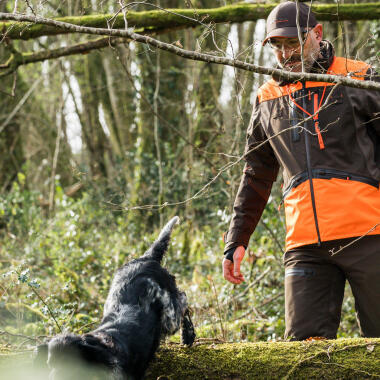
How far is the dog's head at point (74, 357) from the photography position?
2.52 meters

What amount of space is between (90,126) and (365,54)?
Answer: 8.07 meters

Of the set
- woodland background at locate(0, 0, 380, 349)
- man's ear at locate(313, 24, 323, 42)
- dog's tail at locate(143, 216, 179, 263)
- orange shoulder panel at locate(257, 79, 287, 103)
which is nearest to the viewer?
man's ear at locate(313, 24, 323, 42)

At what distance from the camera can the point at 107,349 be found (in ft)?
9.02

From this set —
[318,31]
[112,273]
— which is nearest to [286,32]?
[318,31]

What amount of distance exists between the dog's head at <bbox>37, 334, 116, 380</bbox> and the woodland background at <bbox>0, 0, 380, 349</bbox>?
103 centimetres

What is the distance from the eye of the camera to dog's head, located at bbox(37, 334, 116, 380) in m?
2.52

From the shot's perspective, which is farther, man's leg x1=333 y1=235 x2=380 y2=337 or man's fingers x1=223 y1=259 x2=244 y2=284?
man's fingers x1=223 y1=259 x2=244 y2=284

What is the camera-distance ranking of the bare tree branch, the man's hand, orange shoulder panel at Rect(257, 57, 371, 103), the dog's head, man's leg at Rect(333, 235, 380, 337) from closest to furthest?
the dog's head < the bare tree branch < man's leg at Rect(333, 235, 380, 337) < orange shoulder panel at Rect(257, 57, 371, 103) < the man's hand

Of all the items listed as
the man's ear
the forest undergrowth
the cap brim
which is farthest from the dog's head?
the man's ear

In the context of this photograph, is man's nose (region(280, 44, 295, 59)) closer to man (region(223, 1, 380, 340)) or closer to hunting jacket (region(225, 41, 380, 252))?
man (region(223, 1, 380, 340))

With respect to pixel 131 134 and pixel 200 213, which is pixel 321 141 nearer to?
pixel 200 213

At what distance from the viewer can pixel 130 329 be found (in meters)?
3.19

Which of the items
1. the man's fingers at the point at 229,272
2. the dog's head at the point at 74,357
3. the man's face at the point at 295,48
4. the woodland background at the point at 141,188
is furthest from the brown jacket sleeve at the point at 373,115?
the dog's head at the point at 74,357

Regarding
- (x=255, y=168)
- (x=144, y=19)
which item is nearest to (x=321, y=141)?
(x=255, y=168)
